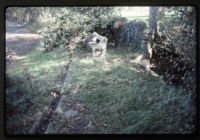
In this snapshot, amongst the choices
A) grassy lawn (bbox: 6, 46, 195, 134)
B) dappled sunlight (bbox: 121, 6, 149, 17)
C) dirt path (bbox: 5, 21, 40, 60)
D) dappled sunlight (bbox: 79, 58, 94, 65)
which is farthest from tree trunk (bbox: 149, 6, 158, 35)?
dirt path (bbox: 5, 21, 40, 60)

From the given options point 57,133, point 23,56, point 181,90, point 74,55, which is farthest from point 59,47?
point 181,90

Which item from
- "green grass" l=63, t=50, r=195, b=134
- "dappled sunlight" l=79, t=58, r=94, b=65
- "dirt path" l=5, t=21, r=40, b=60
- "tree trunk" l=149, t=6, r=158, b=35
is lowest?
"green grass" l=63, t=50, r=195, b=134

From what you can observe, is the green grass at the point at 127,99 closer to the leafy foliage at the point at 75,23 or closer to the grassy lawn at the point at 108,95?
the grassy lawn at the point at 108,95

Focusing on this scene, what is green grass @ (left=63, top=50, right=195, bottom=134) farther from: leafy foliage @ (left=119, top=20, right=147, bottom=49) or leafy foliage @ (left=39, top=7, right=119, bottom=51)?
leafy foliage @ (left=39, top=7, right=119, bottom=51)

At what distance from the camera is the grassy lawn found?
7.66 feet

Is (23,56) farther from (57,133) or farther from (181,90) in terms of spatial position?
(181,90)

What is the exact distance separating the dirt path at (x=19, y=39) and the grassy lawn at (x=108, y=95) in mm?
55

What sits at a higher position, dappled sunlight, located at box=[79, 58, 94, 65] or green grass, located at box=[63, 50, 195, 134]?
dappled sunlight, located at box=[79, 58, 94, 65]

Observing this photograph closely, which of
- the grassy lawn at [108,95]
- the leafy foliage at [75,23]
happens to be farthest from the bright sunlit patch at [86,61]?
the leafy foliage at [75,23]

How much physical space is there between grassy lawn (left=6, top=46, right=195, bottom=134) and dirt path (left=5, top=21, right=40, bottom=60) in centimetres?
6

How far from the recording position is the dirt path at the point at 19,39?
2342mm

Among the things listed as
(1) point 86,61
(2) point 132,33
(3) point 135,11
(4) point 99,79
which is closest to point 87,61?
(1) point 86,61

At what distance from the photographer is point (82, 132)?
2.32 m

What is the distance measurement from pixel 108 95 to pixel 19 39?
822mm
